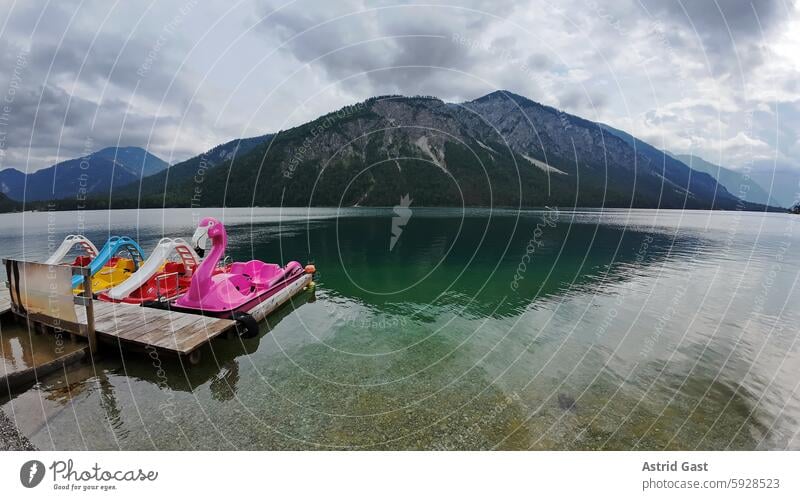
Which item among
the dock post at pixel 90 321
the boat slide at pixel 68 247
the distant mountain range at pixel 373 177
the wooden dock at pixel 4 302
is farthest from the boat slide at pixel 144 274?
the distant mountain range at pixel 373 177

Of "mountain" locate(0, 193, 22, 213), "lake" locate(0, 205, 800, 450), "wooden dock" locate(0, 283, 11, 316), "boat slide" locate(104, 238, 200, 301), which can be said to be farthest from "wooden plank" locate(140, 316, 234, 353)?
"mountain" locate(0, 193, 22, 213)

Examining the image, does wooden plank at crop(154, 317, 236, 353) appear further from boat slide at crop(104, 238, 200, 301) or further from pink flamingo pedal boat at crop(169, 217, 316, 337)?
boat slide at crop(104, 238, 200, 301)

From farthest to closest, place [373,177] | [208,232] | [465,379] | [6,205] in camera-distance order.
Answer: [373,177], [6,205], [208,232], [465,379]

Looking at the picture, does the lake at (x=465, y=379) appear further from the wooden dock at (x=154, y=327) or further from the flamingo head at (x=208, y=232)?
the flamingo head at (x=208, y=232)

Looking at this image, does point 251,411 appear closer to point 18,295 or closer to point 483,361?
point 483,361

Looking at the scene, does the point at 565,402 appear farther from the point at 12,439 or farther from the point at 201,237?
the point at 201,237

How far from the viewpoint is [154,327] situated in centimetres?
1064

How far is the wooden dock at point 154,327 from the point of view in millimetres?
9719

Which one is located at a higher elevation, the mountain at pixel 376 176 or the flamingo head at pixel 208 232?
the mountain at pixel 376 176

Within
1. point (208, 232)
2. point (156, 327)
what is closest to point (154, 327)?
point (156, 327)

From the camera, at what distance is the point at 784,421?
8.66m

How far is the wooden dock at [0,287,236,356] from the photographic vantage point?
9.72 metres

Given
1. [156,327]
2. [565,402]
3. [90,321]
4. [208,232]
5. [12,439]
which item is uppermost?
[208,232]
